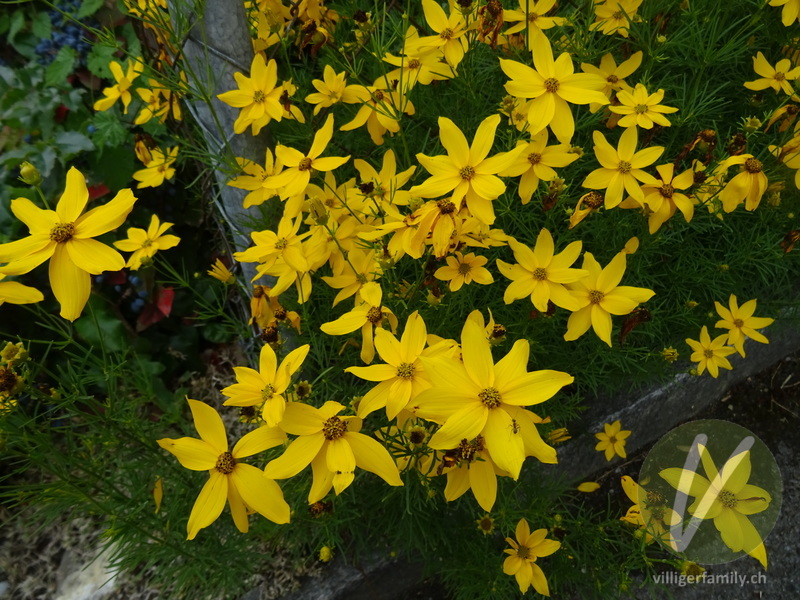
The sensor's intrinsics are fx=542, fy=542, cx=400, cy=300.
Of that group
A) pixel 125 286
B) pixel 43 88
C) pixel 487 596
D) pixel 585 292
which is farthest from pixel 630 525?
pixel 43 88

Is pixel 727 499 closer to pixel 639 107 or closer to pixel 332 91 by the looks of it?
pixel 639 107

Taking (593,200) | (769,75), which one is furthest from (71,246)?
(769,75)

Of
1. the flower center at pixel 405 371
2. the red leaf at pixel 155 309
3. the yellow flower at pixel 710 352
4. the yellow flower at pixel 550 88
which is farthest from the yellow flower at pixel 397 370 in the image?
the red leaf at pixel 155 309

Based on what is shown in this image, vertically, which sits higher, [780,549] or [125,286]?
[125,286]

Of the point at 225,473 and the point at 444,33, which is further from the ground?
the point at 444,33

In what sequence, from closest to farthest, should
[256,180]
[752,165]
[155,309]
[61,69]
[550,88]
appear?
[550,88] < [752,165] < [256,180] < [155,309] < [61,69]

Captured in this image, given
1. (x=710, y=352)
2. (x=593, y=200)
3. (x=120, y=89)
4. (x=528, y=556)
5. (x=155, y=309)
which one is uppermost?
(x=120, y=89)

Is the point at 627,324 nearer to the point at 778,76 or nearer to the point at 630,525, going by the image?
the point at 630,525
